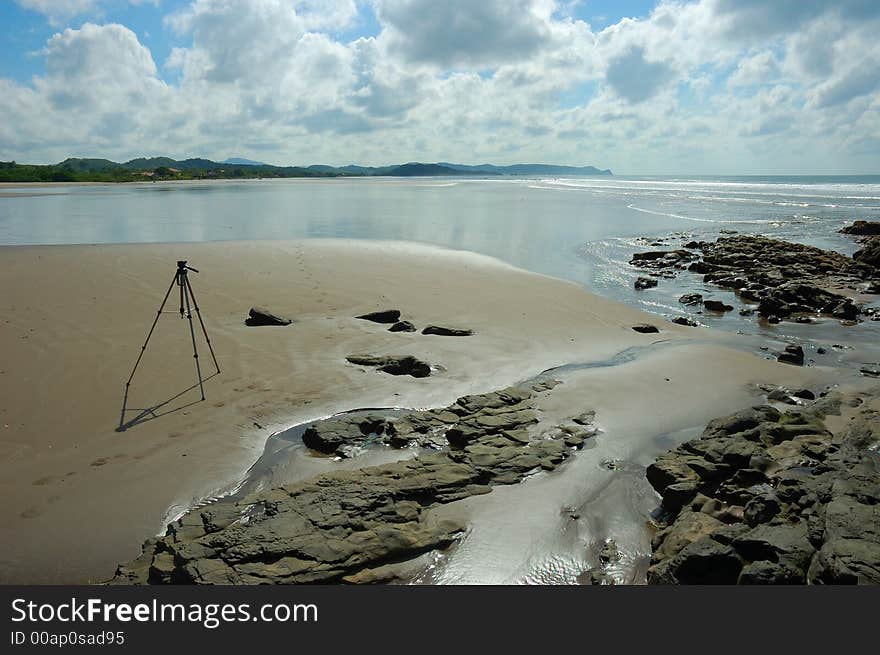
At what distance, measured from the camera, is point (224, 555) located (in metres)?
4.94

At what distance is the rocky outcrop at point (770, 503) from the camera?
4.45 m

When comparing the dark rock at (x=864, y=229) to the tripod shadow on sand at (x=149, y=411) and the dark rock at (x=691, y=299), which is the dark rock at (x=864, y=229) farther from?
the tripod shadow on sand at (x=149, y=411)

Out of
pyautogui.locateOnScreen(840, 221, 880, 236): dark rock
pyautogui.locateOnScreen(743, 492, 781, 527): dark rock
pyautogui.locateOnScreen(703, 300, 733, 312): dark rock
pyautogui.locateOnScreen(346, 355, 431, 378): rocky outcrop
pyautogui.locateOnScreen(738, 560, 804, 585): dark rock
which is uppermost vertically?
pyautogui.locateOnScreen(840, 221, 880, 236): dark rock

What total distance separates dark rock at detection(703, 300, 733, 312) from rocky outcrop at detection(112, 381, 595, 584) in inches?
450

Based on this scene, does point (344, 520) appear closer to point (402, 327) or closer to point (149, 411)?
point (149, 411)

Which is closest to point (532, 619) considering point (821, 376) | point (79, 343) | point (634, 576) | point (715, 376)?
point (634, 576)

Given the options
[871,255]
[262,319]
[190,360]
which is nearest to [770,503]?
[190,360]

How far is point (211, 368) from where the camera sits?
1008 centimetres

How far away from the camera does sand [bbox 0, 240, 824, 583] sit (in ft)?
20.8

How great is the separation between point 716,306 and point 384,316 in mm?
10451

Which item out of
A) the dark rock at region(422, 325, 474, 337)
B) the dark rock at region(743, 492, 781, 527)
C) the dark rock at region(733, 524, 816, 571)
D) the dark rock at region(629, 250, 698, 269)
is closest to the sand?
the dark rock at region(422, 325, 474, 337)

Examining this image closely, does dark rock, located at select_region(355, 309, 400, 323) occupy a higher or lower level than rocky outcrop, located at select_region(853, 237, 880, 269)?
lower

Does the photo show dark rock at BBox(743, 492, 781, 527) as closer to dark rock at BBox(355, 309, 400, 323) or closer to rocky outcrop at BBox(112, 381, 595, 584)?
rocky outcrop at BBox(112, 381, 595, 584)

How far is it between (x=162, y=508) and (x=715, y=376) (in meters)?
9.57
